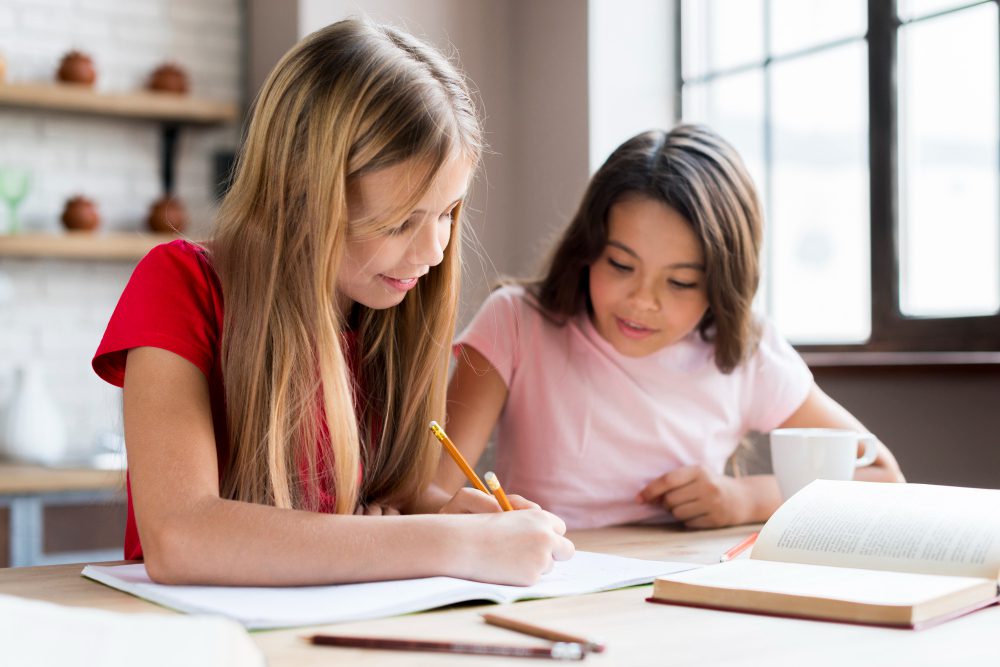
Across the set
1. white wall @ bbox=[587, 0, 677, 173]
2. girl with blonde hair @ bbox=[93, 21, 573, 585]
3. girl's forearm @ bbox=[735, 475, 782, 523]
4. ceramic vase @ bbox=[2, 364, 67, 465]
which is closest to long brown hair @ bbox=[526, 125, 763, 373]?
girl's forearm @ bbox=[735, 475, 782, 523]

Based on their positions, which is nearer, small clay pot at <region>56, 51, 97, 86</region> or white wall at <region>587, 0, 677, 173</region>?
white wall at <region>587, 0, 677, 173</region>

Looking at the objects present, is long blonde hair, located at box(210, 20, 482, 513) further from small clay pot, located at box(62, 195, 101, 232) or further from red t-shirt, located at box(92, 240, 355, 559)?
small clay pot, located at box(62, 195, 101, 232)

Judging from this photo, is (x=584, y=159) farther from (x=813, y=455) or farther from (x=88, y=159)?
(x=813, y=455)

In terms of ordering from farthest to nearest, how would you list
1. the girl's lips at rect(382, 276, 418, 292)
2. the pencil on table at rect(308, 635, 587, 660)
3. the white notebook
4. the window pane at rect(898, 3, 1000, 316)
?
the window pane at rect(898, 3, 1000, 316) → the girl's lips at rect(382, 276, 418, 292) → the pencil on table at rect(308, 635, 587, 660) → the white notebook

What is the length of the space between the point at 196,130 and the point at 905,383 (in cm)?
240

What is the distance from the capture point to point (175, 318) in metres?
1.10

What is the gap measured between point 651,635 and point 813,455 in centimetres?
64

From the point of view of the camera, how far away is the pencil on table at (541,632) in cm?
72

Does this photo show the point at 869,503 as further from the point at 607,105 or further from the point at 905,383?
the point at 607,105

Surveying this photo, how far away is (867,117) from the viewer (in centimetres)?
248

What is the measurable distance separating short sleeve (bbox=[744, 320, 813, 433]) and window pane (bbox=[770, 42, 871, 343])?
2.72ft

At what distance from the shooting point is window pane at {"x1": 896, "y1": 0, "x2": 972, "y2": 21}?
2.32 m

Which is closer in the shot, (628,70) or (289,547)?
(289,547)

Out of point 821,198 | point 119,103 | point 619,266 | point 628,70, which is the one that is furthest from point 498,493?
point 119,103
